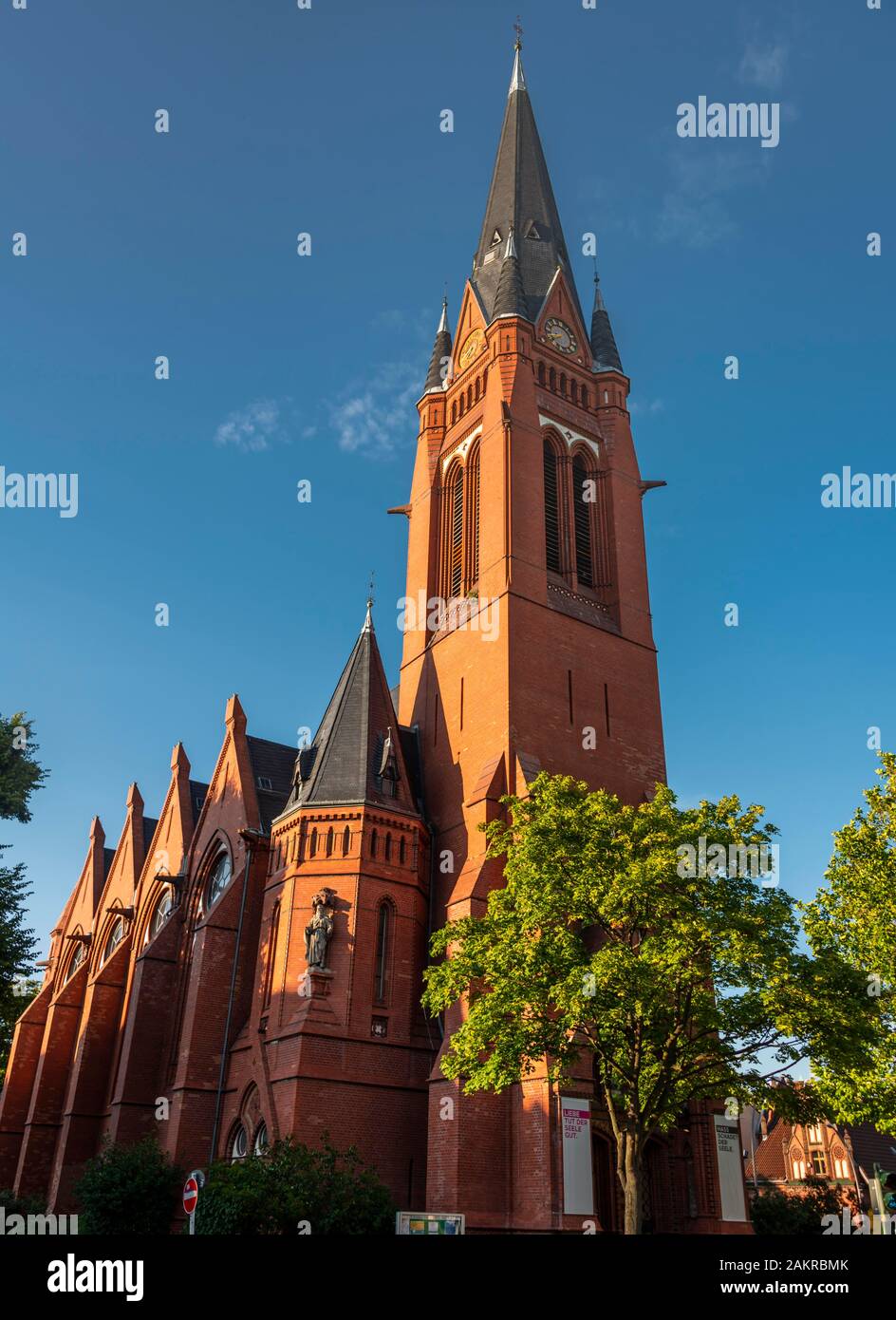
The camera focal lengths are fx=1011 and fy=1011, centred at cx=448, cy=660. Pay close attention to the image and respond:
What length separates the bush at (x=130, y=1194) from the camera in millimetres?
26625

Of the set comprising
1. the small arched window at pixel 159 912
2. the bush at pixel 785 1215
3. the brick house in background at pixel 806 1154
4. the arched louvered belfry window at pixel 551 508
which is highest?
the arched louvered belfry window at pixel 551 508

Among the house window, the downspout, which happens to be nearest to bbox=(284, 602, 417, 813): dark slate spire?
the downspout

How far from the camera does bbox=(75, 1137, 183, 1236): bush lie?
87.4 ft

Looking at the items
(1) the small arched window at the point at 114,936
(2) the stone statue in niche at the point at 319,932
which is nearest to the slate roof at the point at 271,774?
(2) the stone statue in niche at the point at 319,932

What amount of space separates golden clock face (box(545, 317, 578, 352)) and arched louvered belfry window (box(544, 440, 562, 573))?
554 cm

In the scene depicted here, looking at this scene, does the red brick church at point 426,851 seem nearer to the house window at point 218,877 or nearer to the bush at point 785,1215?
the house window at point 218,877

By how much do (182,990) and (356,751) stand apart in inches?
417

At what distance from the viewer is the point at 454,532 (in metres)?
39.5

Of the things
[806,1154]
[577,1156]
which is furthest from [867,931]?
[806,1154]

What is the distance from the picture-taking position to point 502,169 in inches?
1949

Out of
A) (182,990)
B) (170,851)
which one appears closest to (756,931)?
(182,990)

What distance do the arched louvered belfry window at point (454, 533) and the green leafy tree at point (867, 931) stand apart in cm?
1848

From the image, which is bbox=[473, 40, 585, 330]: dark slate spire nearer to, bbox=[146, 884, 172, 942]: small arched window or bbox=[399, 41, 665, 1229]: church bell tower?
bbox=[399, 41, 665, 1229]: church bell tower
